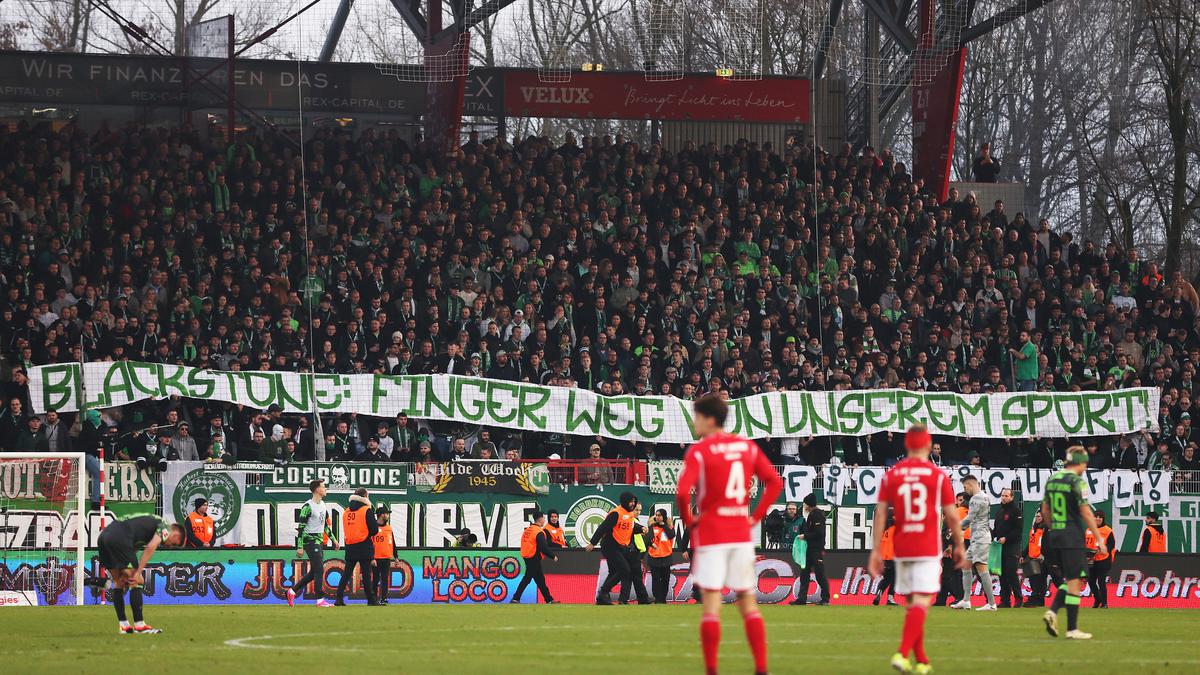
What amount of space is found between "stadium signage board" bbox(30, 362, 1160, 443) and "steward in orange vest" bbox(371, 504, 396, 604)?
363 cm

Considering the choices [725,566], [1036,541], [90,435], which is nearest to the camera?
[725,566]

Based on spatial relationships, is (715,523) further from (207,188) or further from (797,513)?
(207,188)

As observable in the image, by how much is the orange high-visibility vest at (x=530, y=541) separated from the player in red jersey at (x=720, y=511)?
527 inches

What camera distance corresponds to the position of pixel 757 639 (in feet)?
35.1

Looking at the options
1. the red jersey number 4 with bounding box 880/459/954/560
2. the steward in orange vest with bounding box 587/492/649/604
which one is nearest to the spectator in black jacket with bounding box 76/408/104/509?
the steward in orange vest with bounding box 587/492/649/604

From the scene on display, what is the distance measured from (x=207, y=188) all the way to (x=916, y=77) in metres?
16.3

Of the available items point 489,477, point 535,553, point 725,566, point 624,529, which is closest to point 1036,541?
point 624,529

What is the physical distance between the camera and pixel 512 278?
3059cm

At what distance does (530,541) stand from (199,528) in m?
4.85

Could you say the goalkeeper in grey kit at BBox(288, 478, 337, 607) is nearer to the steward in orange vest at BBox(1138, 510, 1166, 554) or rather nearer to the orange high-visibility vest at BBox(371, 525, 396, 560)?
the orange high-visibility vest at BBox(371, 525, 396, 560)

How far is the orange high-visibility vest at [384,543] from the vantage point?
2352 centimetres

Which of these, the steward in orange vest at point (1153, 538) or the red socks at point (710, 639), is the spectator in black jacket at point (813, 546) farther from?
the red socks at point (710, 639)

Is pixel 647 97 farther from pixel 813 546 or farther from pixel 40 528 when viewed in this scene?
pixel 40 528

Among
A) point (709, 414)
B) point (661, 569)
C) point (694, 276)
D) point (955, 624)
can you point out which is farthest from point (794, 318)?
point (709, 414)
